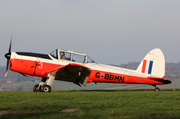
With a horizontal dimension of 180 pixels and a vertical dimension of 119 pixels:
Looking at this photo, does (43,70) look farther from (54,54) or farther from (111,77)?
(111,77)

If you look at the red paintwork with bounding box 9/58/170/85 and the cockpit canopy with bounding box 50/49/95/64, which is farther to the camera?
the cockpit canopy with bounding box 50/49/95/64

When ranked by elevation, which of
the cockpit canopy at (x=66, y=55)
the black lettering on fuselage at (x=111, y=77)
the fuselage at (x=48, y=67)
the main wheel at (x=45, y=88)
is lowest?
the main wheel at (x=45, y=88)

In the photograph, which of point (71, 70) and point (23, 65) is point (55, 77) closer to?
point (71, 70)

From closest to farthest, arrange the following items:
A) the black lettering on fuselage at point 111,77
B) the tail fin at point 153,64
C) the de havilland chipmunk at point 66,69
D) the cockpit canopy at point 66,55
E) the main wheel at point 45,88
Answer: the main wheel at point 45,88, the de havilland chipmunk at point 66,69, the cockpit canopy at point 66,55, the black lettering on fuselage at point 111,77, the tail fin at point 153,64

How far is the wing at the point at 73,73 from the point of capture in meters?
13.0

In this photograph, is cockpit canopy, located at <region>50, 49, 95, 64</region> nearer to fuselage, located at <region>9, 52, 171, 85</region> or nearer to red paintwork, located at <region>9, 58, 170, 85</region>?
fuselage, located at <region>9, 52, 171, 85</region>

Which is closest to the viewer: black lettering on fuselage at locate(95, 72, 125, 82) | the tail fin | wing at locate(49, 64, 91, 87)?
wing at locate(49, 64, 91, 87)

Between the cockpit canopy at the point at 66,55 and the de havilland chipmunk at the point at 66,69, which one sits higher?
the cockpit canopy at the point at 66,55

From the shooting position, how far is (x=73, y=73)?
13.8 meters

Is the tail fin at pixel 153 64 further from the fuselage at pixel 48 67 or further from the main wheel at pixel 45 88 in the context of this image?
the main wheel at pixel 45 88

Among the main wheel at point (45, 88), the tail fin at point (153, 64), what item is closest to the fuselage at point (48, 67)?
the main wheel at point (45, 88)

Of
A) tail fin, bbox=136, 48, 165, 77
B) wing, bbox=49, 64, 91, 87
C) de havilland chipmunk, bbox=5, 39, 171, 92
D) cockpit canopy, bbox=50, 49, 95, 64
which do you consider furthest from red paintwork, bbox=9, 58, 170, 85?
tail fin, bbox=136, 48, 165, 77

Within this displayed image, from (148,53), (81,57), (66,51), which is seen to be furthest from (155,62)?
(66,51)

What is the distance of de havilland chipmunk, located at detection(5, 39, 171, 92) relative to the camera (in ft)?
43.8
